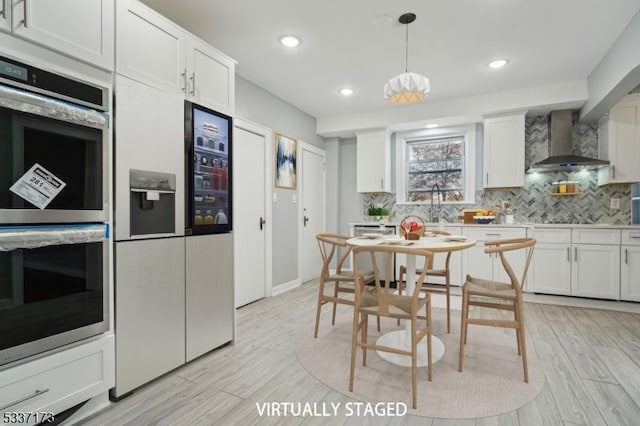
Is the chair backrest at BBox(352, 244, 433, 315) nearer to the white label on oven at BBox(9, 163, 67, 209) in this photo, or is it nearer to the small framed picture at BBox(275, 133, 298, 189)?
the white label on oven at BBox(9, 163, 67, 209)

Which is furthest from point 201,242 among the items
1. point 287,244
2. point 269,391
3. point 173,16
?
point 287,244

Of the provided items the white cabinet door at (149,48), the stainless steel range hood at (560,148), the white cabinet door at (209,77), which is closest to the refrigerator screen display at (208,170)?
the white cabinet door at (209,77)

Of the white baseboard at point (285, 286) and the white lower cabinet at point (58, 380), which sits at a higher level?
the white lower cabinet at point (58, 380)

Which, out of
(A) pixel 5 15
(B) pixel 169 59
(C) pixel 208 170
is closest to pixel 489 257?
(C) pixel 208 170

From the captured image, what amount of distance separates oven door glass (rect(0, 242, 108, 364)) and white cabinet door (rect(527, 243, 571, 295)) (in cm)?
442

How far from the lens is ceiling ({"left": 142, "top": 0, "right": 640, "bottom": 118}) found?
2438 millimetres

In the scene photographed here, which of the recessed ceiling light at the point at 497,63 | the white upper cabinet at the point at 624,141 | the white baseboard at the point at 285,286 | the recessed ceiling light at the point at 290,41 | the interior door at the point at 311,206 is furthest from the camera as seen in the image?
the interior door at the point at 311,206

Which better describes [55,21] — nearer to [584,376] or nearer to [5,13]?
[5,13]

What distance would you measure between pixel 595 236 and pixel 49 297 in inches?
195

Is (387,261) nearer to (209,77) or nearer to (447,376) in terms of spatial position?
(447,376)

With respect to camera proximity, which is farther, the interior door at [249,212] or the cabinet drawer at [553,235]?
the cabinet drawer at [553,235]

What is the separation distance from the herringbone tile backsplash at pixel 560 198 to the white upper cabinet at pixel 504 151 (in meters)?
0.33

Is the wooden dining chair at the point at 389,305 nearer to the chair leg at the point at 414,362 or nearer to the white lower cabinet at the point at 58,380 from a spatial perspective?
the chair leg at the point at 414,362

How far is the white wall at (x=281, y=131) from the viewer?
3.76 meters
